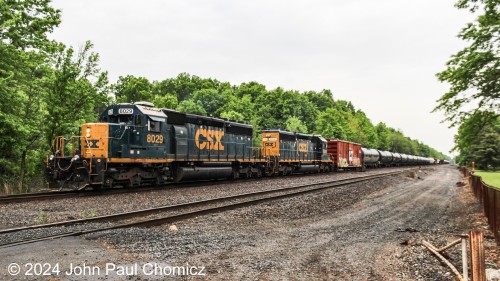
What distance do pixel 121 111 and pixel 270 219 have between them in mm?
9909

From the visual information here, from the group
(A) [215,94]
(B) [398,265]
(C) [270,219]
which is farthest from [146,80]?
(B) [398,265]

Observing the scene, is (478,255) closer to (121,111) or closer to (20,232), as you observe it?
(20,232)

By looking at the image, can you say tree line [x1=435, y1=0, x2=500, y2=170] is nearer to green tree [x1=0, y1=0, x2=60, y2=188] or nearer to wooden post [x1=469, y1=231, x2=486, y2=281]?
wooden post [x1=469, y1=231, x2=486, y2=281]

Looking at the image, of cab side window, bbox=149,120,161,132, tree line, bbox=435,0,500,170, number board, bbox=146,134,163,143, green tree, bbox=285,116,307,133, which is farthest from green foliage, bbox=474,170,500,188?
green tree, bbox=285,116,307,133

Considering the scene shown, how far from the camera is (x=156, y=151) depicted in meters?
18.6

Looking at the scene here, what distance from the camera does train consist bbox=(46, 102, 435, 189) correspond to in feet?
51.7

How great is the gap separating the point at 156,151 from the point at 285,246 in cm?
1207

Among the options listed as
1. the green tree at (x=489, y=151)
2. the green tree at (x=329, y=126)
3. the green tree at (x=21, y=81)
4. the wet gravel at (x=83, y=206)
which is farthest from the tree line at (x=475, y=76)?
the green tree at (x=329, y=126)

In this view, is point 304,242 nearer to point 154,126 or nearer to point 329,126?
point 154,126

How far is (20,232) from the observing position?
8.43 metres

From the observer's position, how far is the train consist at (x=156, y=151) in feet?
51.7

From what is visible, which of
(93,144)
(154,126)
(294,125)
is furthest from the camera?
(294,125)

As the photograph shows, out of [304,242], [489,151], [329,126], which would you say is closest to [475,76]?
[304,242]

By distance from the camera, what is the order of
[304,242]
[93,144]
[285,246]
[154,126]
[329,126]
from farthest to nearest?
[329,126] → [154,126] → [93,144] → [304,242] → [285,246]
